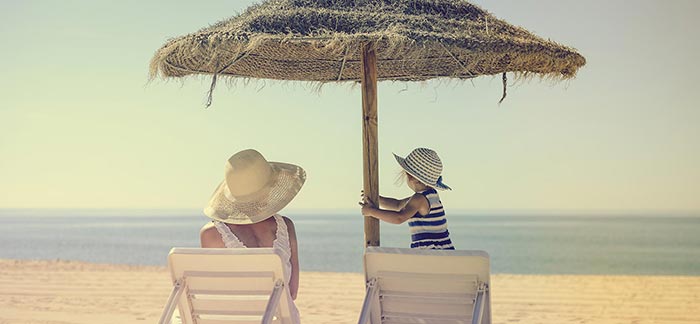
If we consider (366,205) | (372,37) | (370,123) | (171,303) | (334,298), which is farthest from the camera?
(334,298)

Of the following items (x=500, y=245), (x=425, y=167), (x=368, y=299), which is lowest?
(x=500, y=245)

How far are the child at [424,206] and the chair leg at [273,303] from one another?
99cm

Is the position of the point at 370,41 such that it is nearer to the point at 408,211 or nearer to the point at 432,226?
the point at 408,211

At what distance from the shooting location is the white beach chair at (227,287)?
3316 millimetres

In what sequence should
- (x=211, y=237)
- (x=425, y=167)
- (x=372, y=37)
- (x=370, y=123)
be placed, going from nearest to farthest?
(x=211, y=237) → (x=372, y=37) → (x=425, y=167) → (x=370, y=123)

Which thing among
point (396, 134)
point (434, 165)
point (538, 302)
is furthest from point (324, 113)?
point (434, 165)

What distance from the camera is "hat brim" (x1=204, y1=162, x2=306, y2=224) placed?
3740 millimetres

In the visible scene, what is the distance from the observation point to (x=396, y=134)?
38.7 m

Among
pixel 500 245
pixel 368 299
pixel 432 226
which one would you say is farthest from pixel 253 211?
pixel 500 245

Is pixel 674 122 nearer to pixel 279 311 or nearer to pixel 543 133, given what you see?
pixel 543 133

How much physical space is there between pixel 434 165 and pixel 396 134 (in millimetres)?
34454

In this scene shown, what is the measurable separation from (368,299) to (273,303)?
15.9 inches

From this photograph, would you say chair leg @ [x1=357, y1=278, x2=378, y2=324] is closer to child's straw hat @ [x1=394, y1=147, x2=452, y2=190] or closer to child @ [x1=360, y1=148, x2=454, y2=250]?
child @ [x1=360, y1=148, x2=454, y2=250]

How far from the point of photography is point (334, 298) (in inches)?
357
